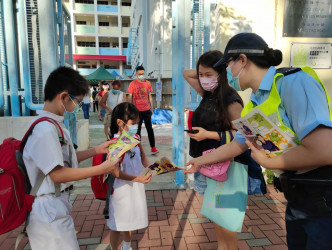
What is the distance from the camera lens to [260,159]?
1.36 meters

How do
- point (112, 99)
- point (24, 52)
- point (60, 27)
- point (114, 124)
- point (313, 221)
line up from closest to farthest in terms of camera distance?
point (313, 221)
point (114, 124)
point (24, 52)
point (60, 27)
point (112, 99)

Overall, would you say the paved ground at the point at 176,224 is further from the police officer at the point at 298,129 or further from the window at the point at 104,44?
the window at the point at 104,44

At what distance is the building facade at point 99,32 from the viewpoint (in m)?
35.8

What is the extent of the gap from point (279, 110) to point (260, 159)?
0.28m

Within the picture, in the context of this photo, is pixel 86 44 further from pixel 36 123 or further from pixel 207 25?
pixel 36 123

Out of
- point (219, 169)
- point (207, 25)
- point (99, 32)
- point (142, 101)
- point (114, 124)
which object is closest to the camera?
point (219, 169)

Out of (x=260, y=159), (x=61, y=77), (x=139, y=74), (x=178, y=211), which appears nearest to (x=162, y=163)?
(x=260, y=159)

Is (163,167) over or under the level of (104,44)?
under

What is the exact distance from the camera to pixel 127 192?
220 cm

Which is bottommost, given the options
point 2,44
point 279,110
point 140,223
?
point 140,223

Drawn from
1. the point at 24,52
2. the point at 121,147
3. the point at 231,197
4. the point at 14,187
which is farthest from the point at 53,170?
the point at 24,52

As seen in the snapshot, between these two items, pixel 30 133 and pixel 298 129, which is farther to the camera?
pixel 30 133

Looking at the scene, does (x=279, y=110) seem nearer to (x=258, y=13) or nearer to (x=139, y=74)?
(x=258, y=13)

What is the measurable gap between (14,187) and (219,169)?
1.33 metres
